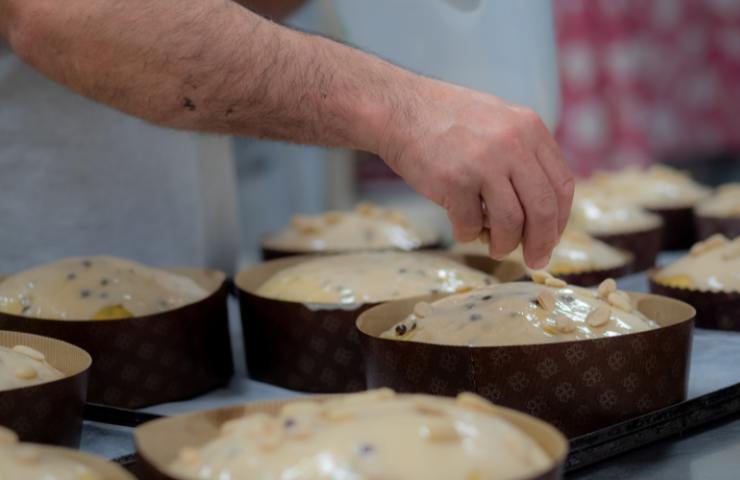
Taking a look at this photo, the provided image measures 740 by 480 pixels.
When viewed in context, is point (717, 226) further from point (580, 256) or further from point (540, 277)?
point (540, 277)

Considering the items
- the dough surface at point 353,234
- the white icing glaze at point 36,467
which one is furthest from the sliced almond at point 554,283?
the dough surface at point 353,234

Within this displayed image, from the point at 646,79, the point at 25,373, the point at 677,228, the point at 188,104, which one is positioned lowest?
the point at 677,228

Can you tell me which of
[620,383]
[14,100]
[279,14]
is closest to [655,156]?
[279,14]

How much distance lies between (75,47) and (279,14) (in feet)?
4.92

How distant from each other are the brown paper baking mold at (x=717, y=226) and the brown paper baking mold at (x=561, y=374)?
62.0 inches

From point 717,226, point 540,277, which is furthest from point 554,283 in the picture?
point 717,226

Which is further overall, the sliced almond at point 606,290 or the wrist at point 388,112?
the sliced almond at point 606,290

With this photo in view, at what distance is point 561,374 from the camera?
1.66 metres

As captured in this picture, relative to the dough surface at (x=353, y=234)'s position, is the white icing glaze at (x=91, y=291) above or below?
above

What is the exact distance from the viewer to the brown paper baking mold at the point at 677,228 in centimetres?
364

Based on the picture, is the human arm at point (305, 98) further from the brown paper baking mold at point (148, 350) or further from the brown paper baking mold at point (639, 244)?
the brown paper baking mold at point (639, 244)

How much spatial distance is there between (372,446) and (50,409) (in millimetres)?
626

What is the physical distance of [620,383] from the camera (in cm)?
171

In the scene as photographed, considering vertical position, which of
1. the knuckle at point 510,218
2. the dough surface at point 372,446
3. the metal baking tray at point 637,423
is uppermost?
the knuckle at point 510,218
